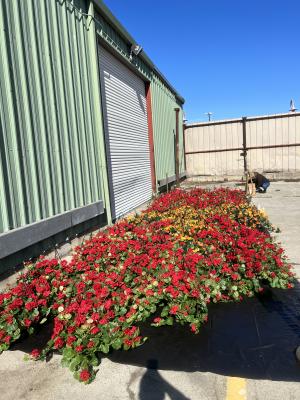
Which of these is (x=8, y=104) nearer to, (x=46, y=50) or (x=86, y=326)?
(x=46, y=50)

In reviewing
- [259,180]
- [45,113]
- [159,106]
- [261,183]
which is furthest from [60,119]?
[259,180]

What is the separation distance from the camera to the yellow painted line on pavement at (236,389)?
8.28 ft

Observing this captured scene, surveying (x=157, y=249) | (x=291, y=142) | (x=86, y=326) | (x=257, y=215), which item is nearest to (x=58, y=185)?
(x=157, y=249)

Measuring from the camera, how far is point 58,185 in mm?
5609

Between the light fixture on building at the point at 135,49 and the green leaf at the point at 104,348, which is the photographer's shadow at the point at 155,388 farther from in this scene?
the light fixture on building at the point at 135,49

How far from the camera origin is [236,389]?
2602 millimetres

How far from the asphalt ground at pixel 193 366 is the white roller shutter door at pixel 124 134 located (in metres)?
5.19

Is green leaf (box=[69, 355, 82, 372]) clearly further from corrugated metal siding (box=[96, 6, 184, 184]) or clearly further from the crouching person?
the crouching person

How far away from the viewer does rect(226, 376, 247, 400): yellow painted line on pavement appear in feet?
8.28

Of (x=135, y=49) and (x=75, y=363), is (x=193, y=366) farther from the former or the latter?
(x=135, y=49)

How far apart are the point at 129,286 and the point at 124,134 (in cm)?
646

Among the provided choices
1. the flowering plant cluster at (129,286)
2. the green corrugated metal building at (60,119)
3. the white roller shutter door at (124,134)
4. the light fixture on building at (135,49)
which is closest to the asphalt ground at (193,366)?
the flowering plant cluster at (129,286)

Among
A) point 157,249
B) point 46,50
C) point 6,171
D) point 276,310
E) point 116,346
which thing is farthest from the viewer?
point 46,50

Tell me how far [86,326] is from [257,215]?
500cm
